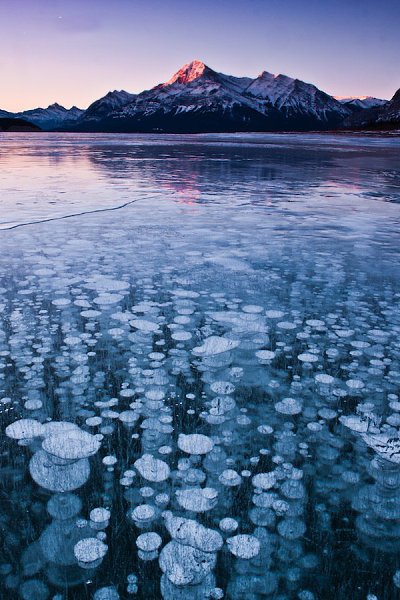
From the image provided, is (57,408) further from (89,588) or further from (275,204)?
(275,204)

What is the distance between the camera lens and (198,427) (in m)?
2.37

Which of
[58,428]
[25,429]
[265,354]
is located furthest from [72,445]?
[265,354]

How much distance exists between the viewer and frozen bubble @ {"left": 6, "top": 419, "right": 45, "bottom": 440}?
226 centimetres

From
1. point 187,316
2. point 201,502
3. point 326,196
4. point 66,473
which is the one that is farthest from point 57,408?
point 326,196

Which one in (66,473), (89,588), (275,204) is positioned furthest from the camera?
(275,204)

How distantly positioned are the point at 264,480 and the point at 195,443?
0.39 metres

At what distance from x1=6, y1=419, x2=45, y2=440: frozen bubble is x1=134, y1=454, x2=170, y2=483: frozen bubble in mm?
539

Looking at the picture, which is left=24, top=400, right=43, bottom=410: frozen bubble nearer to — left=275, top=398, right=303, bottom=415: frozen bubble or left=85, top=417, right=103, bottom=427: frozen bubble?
A: left=85, top=417, right=103, bottom=427: frozen bubble

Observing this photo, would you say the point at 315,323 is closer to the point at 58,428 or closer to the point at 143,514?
the point at 58,428

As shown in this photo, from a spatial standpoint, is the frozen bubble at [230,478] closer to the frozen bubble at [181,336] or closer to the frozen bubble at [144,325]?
the frozen bubble at [181,336]

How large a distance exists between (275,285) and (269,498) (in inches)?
120

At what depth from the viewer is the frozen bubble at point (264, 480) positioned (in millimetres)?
1975

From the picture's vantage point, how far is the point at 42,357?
305cm

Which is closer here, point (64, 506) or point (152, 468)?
point (64, 506)
